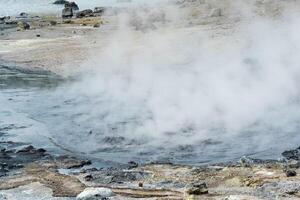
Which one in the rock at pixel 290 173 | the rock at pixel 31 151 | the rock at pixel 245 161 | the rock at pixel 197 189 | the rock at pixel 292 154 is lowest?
the rock at pixel 31 151

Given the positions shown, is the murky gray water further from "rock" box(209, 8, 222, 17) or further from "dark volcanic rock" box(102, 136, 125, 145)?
"rock" box(209, 8, 222, 17)

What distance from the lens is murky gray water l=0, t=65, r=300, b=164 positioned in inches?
448

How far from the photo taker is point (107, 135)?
13.0 m

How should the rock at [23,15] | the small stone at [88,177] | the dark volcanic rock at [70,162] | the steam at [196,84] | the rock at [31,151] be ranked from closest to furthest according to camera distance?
1. the small stone at [88,177]
2. the dark volcanic rock at [70,162]
3. the rock at [31,151]
4. the steam at [196,84]
5. the rock at [23,15]

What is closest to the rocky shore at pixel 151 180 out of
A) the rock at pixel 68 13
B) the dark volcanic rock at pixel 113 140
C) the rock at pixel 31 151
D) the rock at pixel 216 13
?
the rock at pixel 31 151

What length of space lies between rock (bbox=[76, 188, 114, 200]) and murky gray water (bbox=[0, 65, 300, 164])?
238 centimetres

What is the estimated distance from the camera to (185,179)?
9555mm

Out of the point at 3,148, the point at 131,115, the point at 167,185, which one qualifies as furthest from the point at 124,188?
the point at 131,115

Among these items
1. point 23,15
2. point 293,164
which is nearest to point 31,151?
point 293,164

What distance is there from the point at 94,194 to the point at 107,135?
442 centimetres

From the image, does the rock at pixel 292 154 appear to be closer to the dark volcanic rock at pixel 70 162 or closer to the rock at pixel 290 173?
the rock at pixel 290 173

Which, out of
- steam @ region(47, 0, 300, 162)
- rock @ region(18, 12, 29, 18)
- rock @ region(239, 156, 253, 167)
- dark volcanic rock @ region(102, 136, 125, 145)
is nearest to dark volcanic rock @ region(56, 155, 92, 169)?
steam @ region(47, 0, 300, 162)

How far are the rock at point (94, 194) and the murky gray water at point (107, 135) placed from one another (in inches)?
93.8

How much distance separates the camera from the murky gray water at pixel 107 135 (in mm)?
11391
